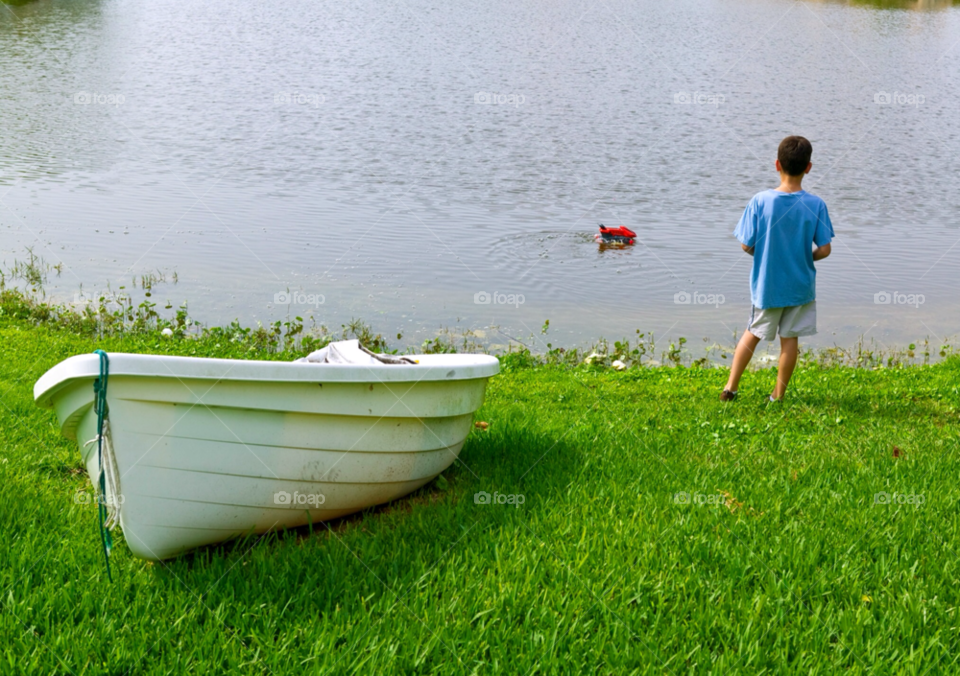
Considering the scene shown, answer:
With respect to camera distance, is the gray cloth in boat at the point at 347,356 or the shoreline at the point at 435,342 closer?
the gray cloth in boat at the point at 347,356

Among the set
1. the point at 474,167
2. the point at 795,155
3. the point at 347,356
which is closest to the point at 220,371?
the point at 347,356

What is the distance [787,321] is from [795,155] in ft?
3.84

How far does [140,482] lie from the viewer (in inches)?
145

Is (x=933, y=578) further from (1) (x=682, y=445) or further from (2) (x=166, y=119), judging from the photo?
(2) (x=166, y=119)

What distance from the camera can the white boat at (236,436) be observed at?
361cm

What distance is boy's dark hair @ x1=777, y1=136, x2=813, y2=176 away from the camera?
20.0ft

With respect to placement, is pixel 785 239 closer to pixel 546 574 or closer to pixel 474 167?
pixel 546 574

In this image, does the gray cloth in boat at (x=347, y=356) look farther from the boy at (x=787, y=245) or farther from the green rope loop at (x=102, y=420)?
the boy at (x=787, y=245)

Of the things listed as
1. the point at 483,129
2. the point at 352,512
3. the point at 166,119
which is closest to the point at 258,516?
the point at 352,512

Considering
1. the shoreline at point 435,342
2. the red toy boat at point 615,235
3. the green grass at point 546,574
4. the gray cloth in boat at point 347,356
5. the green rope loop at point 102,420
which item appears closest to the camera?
the green grass at point 546,574

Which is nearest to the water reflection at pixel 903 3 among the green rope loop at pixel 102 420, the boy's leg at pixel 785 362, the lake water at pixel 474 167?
the lake water at pixel 474 167

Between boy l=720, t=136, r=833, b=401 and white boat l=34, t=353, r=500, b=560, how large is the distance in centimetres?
291

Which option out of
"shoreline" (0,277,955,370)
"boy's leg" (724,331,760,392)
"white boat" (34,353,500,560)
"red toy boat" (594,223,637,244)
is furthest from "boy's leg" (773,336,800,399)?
"red toy boat" (594,223,637,244)

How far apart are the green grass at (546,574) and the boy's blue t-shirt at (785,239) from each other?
117 cm
